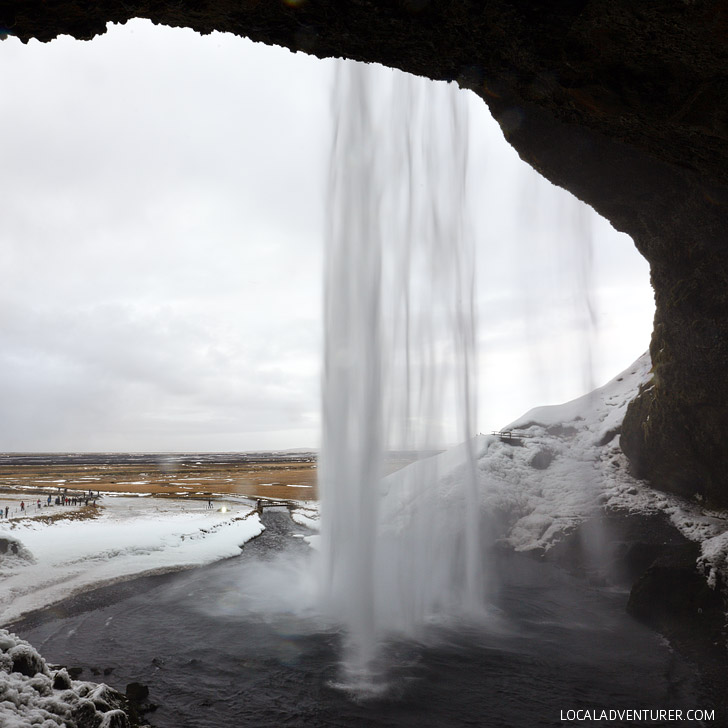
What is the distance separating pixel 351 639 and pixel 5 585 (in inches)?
596

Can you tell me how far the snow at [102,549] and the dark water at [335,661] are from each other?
115 inches

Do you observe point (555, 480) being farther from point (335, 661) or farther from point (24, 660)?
point (24, 660)

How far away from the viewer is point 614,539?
2175cm

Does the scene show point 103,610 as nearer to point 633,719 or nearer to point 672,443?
point 633,719

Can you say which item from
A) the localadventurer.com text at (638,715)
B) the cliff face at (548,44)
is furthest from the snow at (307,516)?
the cliff face at (548,44)

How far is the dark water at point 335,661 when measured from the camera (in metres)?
9.42

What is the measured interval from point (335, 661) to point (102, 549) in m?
18.5

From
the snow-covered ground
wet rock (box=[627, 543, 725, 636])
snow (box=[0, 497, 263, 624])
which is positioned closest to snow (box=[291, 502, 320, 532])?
the snow-covered ground

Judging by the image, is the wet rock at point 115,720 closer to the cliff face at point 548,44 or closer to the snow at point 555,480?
the cliff face at point 548,44

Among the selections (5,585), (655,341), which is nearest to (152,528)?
(5,585)

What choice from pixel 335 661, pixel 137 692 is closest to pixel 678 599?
pixel 335 661

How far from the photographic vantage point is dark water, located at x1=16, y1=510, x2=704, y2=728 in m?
9.42

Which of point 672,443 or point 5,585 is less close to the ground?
point 672,443

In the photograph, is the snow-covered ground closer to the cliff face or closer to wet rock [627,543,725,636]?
wet rock [627,543,725,636]
